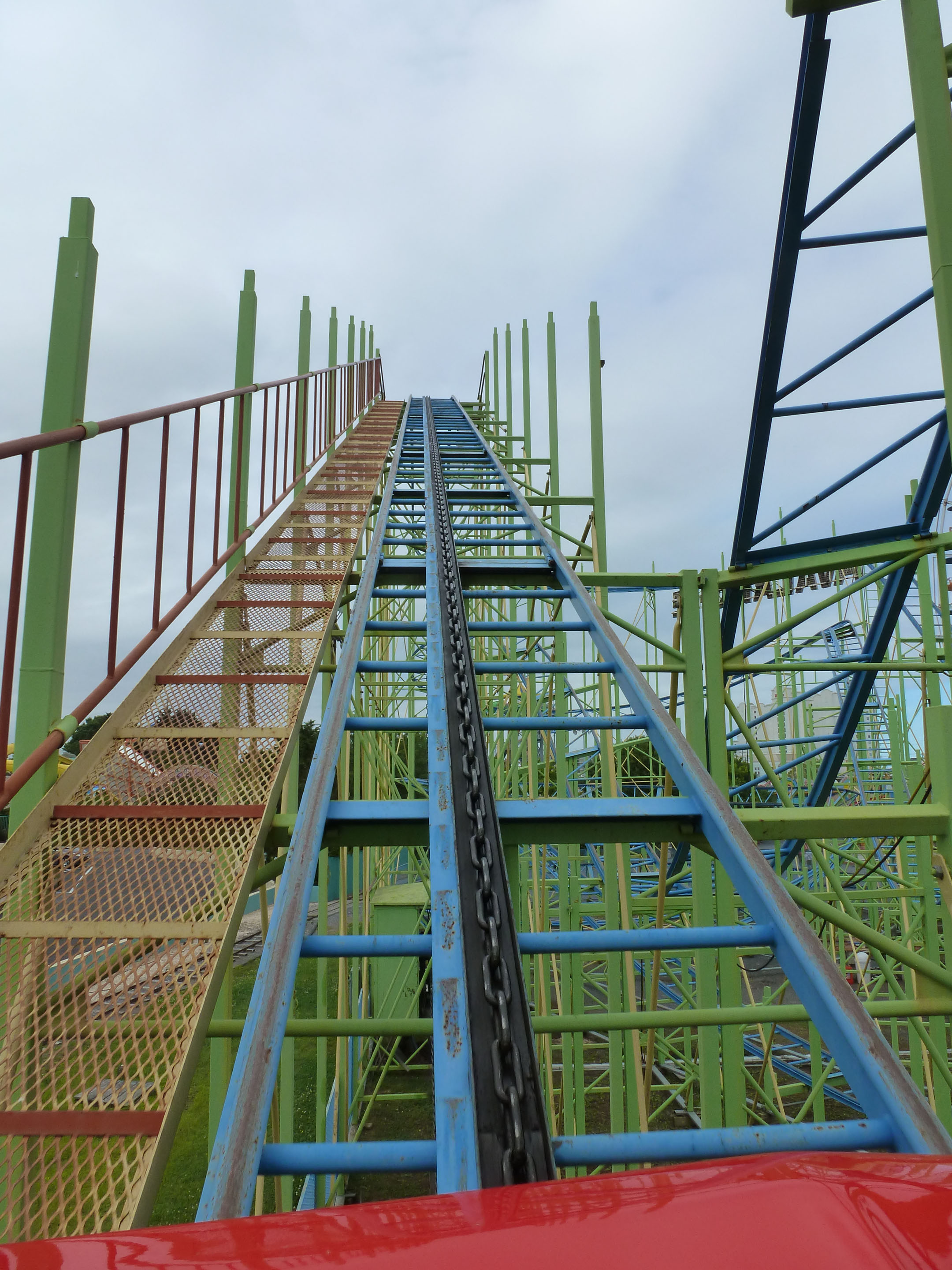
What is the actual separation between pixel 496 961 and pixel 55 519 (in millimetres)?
2065

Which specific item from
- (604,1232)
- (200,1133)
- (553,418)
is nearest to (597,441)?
(553,418)

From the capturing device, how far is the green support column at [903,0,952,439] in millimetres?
2797

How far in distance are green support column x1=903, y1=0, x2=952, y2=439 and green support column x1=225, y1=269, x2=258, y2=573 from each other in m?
3.82

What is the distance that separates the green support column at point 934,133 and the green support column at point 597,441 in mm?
3643

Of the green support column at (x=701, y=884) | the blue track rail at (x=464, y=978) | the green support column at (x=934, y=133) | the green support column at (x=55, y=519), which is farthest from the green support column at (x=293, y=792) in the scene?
the green support column at (x=934, y=133)

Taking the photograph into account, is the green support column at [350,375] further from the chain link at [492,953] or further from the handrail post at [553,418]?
the chain link at [492,953]

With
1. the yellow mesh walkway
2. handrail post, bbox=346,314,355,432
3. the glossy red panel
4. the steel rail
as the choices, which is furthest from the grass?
handrail post, bbox=346,314,355,432

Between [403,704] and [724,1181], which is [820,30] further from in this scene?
[403,704]

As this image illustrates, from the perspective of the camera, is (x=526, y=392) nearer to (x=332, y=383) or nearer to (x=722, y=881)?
(x=332, y=383)

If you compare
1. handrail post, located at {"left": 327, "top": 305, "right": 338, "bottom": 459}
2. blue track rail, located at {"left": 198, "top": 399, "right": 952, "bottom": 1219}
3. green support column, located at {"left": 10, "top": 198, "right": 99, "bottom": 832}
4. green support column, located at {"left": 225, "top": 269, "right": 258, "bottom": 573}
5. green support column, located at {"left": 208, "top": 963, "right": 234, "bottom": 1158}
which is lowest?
green support column, located at {"left": 208, "top": 963, "right": 234, "bottom": 1158}

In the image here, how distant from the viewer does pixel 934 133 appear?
9.46 ft

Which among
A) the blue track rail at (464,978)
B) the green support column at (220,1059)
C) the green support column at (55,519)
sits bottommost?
the green support column at (220,1059)

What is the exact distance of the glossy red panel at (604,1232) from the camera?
625 mm

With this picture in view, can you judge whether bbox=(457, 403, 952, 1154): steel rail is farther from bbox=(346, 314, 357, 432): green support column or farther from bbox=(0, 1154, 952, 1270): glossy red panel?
bbox=(346, 314, 357, 432): green support column
